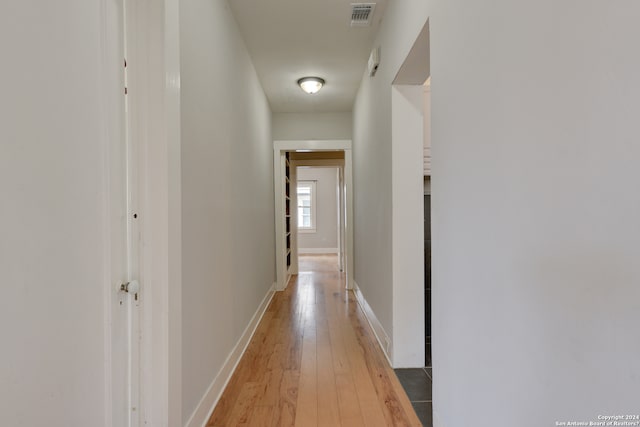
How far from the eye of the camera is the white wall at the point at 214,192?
145 centimetres

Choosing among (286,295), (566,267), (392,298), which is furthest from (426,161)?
(286,295)

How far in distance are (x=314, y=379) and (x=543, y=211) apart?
1.75 m

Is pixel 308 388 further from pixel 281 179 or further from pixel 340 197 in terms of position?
pixel 340 197

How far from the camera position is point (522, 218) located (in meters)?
0.81

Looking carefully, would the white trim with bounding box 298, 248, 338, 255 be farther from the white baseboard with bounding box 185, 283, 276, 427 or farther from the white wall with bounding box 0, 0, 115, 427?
the white wall with bounding box 0, 0, 115, 427

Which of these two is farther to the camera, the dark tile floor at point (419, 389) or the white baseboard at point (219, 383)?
the dark tile floor at point (419, 389)

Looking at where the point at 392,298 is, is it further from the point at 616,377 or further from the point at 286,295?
the point at 286,295

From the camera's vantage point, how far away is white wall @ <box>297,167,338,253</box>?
29.2 feet

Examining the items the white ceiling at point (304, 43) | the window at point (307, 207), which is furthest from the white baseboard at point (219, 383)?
the window at point (307, 207)

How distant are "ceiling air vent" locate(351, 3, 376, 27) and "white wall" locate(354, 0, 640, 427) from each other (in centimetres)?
110

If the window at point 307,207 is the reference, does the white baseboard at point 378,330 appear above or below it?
below

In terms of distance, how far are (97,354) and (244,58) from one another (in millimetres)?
2556

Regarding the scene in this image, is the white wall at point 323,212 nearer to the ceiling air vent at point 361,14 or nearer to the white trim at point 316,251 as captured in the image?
the white trim at point 316,251

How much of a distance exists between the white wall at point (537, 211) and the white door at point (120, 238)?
3.91 ft
